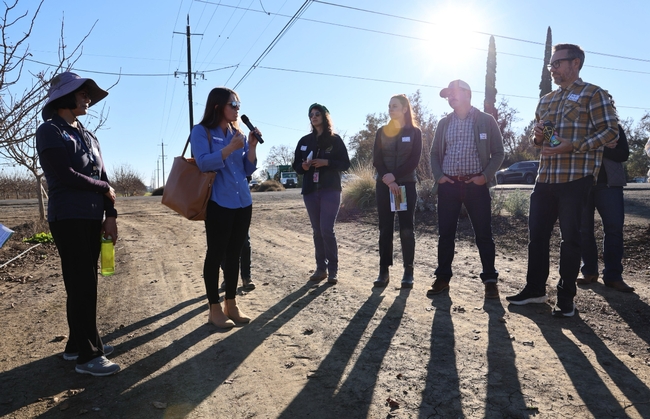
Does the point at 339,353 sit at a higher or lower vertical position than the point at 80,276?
lower

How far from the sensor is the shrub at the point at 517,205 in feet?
32.6

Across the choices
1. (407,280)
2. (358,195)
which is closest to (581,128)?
(407,280)

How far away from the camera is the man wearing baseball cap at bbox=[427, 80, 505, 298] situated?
15.3ft

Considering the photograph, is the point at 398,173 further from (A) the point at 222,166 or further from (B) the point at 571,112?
(A) the point at 222,166

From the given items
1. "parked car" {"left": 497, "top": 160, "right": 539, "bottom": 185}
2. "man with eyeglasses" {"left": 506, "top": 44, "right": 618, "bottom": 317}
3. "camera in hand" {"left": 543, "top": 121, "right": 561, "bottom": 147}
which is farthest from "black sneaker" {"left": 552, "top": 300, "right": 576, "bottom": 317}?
"parked car" {"left": 497, "top": 160, "right": 539, "bottom": 185}

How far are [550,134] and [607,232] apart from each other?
1.57 meters

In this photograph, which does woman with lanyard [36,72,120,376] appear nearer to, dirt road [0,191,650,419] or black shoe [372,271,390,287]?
dirt road [0,191,650,419]

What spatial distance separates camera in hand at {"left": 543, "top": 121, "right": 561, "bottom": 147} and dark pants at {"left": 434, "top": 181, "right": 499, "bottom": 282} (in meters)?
0.81

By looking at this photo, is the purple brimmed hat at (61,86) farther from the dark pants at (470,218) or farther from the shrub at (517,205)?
the shrub at (517,205)

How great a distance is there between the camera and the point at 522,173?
28250 mm

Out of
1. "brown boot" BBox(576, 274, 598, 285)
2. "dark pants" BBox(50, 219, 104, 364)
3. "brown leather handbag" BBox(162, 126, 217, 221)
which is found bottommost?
"brown boot" BBox(576, 274, 598, 285)

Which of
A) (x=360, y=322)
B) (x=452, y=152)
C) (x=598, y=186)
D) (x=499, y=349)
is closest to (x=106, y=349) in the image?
(x=360, y=322)

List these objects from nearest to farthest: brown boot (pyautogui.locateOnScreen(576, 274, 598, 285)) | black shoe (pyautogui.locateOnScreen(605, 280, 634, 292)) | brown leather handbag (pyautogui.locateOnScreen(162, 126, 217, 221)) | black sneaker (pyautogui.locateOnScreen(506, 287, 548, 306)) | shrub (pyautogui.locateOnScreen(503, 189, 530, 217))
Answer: brown leather handbag (pyautogui.locateOnScreen(162, 126, 217, 221)) < black sneaker (pyautogui.locateOnScreen(506, 287, 548, 306)) < black shoe (pyautogui.locateOnScreen(605, 280, 634, 292)) < brown boot (pyautogui.locateOnScreen(576, 274, 598, 285)) < shrub (pyautogui.locateOnScreen(503, 189, 530, 217))

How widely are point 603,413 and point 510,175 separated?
1124 inches
